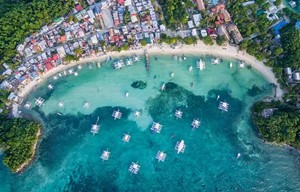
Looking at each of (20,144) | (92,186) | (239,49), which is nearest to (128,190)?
(92,186)

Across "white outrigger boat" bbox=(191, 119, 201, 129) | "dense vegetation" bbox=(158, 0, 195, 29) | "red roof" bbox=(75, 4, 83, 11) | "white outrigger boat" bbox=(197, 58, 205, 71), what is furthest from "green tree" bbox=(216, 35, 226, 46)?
"red roof" bbox=(75, 4, 83, 11)

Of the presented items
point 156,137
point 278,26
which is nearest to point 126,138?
point 156,137

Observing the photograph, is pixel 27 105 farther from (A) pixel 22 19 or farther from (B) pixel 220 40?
(B) pixel 220 40

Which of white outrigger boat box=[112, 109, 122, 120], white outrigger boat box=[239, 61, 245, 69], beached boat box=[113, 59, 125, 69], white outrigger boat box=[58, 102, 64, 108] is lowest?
white outrigger boat box=[112, 109, 122, 120]

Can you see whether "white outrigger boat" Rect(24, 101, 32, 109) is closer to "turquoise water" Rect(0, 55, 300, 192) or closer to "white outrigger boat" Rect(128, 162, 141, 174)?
"turquoise water" Rect(0, 55, 300, 192)

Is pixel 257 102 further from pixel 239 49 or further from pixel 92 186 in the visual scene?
pixel 92 186

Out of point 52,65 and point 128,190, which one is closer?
point 128,190
